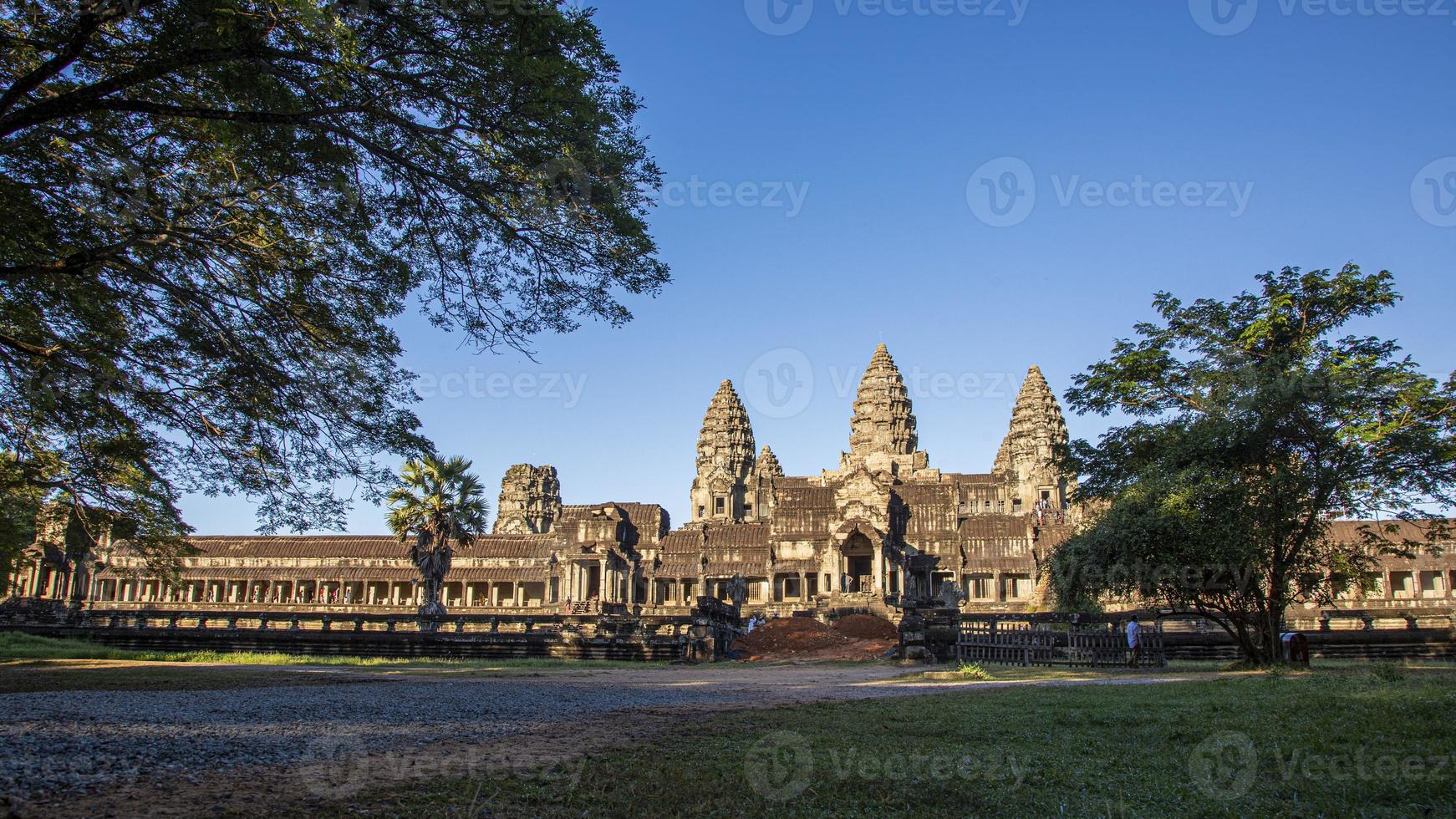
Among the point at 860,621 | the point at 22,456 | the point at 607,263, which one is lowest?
the point at 860,621

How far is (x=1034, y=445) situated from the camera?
82.3 meters

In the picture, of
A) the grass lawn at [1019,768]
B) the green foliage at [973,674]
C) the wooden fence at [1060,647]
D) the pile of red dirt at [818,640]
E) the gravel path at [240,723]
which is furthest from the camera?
the pile of red dirt at [818,640]

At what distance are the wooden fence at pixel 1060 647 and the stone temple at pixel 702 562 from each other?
21327 mm

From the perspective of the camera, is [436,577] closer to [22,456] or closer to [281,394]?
[22,456]

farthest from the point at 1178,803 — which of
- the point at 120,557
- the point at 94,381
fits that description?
the point at 120,557

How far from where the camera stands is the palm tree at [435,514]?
3953cm

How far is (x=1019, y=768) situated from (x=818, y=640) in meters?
27.9

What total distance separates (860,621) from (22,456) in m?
32.4

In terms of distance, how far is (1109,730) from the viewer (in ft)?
30.2

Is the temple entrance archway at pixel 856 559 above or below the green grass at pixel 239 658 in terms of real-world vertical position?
above

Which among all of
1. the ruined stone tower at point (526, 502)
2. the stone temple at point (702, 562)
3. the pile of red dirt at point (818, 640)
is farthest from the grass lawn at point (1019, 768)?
the ruined stone tower at point (526, 502)

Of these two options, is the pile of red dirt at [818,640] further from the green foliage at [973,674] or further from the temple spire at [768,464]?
the temple spire at [768,464]

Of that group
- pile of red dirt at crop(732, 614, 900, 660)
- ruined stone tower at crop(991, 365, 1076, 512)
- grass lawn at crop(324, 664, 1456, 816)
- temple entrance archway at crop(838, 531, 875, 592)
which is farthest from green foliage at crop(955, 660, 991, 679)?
ruined stone tower at crop(991, 365, 1076, 512)

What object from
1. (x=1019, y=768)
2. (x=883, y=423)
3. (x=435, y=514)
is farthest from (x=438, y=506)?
(x=883, y=423)
